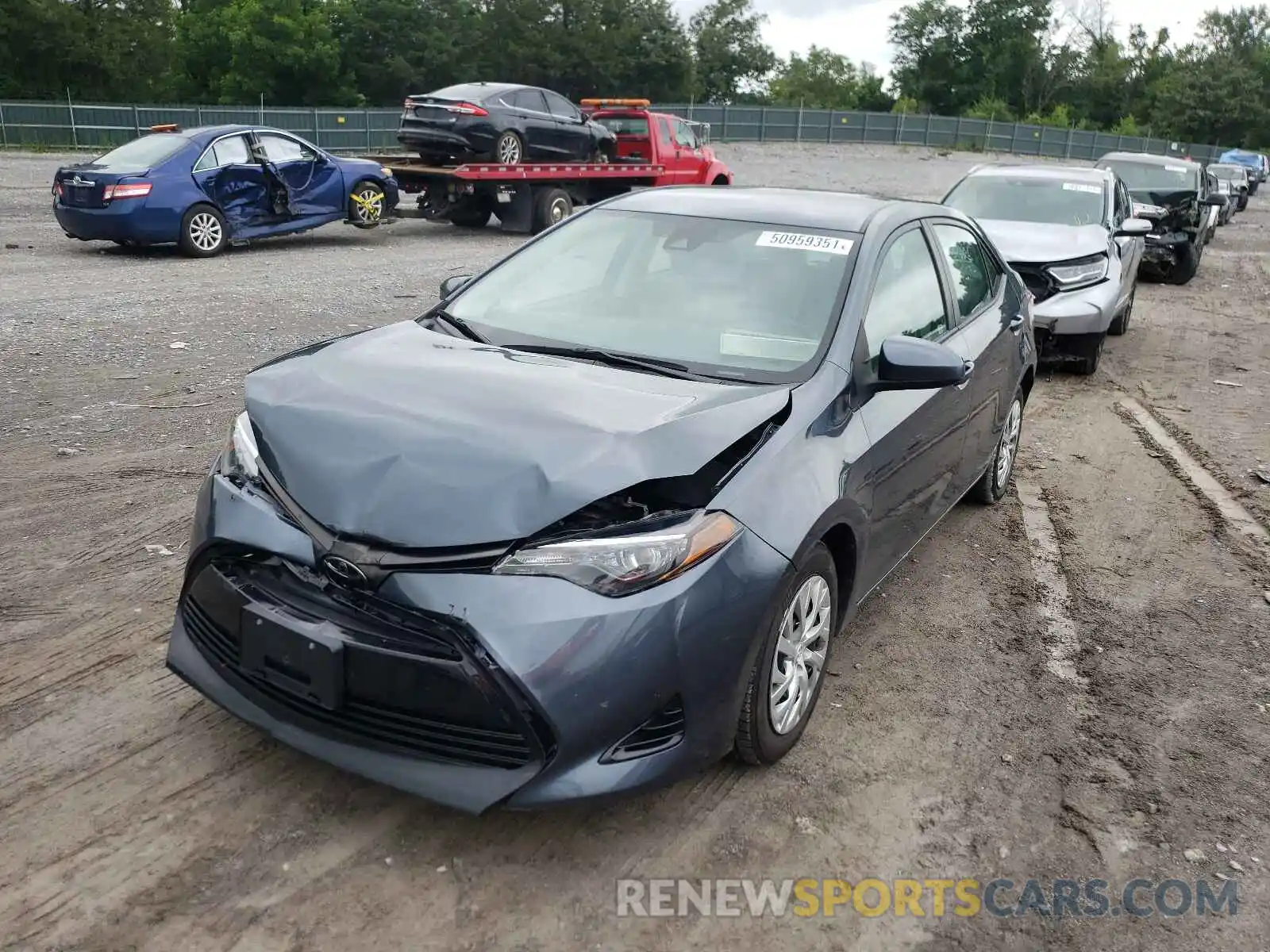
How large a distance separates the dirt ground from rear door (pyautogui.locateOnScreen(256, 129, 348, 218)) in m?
8.12

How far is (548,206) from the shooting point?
1725cm

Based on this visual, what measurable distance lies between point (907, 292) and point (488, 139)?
43.9 ft

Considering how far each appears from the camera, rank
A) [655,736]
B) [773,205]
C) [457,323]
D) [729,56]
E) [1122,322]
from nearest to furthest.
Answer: [655,736]
[457,323]
[773,205]
[1122,322]
[729,56]

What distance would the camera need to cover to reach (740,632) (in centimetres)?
294

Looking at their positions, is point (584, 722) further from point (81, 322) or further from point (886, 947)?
point (81, 322)

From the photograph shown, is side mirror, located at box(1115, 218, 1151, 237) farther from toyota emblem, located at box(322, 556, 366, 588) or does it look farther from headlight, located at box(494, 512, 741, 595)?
toyota emblem, located at box(322, 556, 366, 588)

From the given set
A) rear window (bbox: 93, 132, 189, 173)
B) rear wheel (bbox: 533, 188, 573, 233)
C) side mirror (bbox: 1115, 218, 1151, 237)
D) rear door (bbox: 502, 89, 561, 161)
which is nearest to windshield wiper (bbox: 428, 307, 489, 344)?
side mirror (bbox: 1115, 218, 1151, 237)

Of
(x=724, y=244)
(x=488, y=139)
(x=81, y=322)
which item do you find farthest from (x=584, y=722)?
(x=488, y=139)

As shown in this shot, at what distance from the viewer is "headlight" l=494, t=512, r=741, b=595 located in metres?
2.71

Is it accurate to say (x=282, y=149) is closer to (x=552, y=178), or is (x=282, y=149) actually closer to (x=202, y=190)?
(x=202, y=190)

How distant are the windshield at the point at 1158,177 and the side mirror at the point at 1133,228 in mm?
6115

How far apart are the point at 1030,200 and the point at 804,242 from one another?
7.44 meters

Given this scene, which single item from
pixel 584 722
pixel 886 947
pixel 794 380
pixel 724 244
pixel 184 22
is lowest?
pixel 886 947

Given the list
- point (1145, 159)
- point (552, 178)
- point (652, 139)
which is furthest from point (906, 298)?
point (652, 139)
